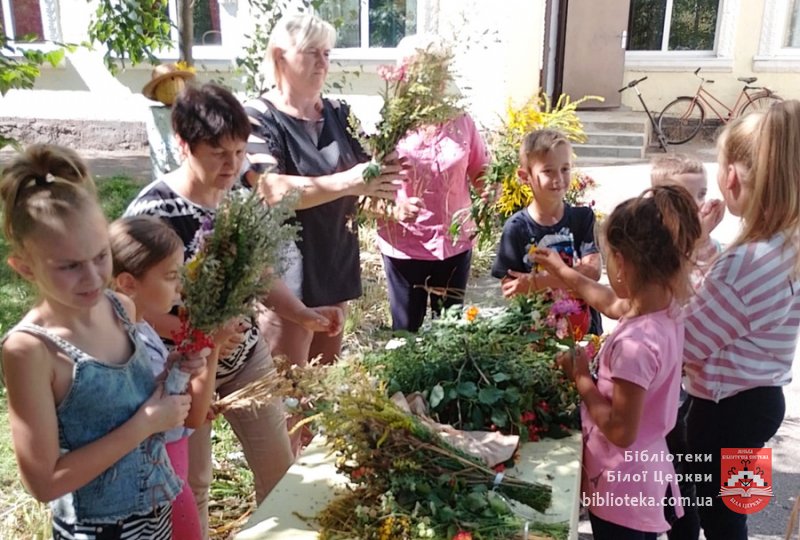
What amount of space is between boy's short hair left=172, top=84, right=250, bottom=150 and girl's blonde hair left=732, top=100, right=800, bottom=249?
155cm

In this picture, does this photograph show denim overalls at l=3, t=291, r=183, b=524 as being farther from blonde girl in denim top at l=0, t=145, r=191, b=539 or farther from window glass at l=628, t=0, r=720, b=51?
window glass at l=628, t=0, r=720, b=51

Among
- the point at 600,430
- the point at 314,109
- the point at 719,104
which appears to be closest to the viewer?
the point at 600,430

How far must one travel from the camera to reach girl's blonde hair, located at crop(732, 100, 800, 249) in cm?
208

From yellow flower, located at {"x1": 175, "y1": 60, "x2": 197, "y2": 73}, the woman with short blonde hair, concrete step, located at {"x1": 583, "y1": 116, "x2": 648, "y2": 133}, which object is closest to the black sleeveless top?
the woman with short blonde hair

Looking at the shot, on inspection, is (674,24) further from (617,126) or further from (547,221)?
(547,221)

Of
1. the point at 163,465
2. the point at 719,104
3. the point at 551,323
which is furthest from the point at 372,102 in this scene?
the point at 163,465

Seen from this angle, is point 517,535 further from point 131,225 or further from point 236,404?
point 131,225

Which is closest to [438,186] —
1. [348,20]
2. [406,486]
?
[406,486]

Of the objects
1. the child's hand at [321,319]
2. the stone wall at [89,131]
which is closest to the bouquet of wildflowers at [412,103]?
the child's hand at [321,319]

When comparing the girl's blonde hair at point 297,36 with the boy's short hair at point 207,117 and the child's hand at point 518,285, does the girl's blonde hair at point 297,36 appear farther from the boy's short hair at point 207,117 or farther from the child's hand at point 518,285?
the child's hand at point 518,285

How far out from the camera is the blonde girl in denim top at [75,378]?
147cm

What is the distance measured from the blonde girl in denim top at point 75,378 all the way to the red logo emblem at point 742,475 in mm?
1669

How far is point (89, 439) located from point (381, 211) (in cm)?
170

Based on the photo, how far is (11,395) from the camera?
4.78ft
